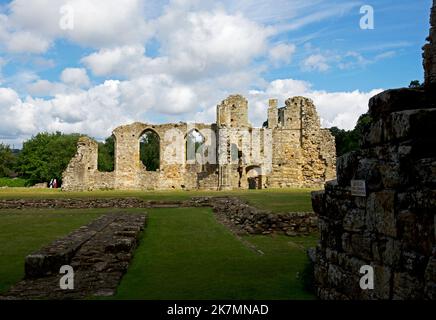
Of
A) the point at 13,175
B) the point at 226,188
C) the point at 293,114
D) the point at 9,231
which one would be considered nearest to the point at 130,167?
the point at 226,188

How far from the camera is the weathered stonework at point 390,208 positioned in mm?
3893

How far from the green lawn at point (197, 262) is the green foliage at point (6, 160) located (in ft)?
232

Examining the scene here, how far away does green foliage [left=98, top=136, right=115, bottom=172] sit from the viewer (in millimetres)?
71938

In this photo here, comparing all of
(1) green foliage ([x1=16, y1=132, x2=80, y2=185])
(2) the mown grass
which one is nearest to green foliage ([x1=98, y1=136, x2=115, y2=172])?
(1) green foliage ([x1=16, y1=132, x2=80, y2=185])

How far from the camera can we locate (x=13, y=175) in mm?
89375

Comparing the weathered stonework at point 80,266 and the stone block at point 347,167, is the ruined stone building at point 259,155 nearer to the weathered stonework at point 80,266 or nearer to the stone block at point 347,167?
the weathered stonework at point 80,266

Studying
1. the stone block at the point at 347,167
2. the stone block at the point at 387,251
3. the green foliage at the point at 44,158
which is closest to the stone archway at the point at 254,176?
the stone block at the point at 347,167

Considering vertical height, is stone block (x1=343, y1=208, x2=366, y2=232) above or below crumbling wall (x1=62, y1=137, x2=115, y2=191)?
below

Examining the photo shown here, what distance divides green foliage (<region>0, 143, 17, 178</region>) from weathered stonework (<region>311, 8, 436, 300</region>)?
81.7 metres

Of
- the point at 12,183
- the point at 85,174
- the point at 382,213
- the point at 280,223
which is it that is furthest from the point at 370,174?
the point at 12,183

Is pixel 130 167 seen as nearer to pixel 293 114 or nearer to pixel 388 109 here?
pixel 293 114

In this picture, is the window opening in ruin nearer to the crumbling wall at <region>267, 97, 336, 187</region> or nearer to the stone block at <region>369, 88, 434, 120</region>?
the crumbling wall at <region>267, 97, 336, 187</region>

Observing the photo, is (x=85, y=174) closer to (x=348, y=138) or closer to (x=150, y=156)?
(x=348, y=138)

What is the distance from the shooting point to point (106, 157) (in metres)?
76.4
